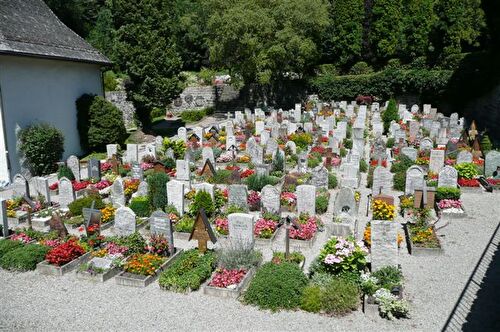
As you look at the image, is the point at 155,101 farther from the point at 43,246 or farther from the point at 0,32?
the point at 43,246

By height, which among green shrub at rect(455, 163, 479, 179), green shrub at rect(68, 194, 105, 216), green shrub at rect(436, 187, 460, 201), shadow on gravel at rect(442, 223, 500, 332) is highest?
green shrub at rect(455, 163, 479, 179)

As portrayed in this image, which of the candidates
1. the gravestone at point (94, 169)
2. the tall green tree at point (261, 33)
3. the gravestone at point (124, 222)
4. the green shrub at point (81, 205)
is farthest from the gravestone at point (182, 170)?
the tall green tree at point (261, 33)

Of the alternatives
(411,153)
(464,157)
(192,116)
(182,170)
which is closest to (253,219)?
(182,170)

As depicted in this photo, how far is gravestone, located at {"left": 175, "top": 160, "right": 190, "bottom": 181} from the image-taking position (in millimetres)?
19891

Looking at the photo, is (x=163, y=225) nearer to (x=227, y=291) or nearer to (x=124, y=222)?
(x=124, y=222)

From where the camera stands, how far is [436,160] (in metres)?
19.9

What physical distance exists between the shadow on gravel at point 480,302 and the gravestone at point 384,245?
1.70 meters

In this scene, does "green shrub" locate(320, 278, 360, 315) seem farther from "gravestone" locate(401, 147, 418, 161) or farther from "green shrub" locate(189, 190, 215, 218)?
"gravestone" locate(401, 147, 418, 161)

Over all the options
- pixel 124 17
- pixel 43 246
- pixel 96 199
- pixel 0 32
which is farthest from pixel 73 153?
pixel 43 246

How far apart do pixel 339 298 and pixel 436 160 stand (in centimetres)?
1197

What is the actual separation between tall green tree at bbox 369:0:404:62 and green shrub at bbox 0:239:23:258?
1710 inches

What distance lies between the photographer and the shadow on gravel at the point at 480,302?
942cm

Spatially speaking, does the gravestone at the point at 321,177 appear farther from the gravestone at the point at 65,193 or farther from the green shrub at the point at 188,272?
the gravestone at the point at 65,193

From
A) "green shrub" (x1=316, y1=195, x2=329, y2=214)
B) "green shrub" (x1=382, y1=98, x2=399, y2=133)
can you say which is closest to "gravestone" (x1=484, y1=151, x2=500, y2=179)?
"green shrub" (x1=316, y1=195, x2=329, y2=214)
